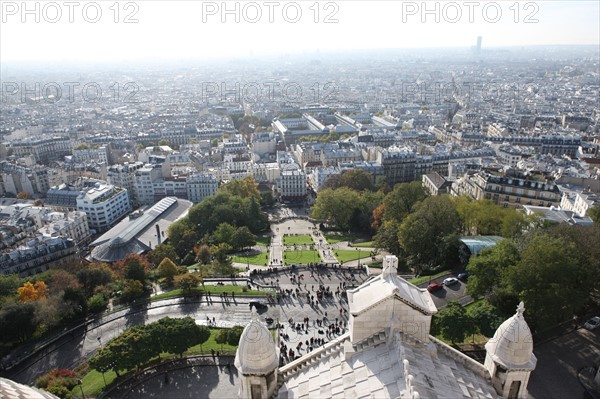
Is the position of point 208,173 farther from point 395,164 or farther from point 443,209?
point 443,209

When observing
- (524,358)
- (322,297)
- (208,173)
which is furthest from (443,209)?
(208,173)

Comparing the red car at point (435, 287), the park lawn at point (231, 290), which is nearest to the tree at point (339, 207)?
the park lawn at point (231, 290)

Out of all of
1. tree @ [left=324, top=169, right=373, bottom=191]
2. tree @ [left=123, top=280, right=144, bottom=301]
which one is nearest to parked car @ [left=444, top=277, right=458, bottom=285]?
tree @ [left=123, top=280, right=144, bottom=301]

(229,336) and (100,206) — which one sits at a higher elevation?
(100,206)

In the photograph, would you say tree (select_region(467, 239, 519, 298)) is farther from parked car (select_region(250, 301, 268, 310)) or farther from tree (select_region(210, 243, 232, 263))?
tree (select_region(210, 243, 232, 263))

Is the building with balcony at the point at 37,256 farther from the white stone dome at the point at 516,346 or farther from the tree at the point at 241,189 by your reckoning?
the white stone dome at the point at 516,346

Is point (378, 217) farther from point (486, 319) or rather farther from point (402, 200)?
point (486, 319)

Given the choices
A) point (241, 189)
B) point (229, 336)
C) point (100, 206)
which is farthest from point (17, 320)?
point (241, 189)
